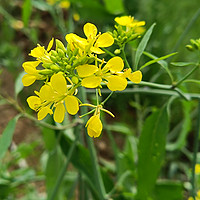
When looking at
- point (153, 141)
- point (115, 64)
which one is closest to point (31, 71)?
point (115, 64)

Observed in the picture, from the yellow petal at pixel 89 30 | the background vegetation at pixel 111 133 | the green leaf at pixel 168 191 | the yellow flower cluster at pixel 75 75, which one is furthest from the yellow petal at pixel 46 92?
the green leaf at pixel 168 191

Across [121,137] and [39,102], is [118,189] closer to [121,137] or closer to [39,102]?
[39,102]

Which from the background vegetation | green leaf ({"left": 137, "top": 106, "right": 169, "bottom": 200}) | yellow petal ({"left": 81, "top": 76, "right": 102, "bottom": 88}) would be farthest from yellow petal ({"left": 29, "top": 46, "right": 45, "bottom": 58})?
green leaf ({"left": 137, "top": 106, "right": 169, "bottom": 200})

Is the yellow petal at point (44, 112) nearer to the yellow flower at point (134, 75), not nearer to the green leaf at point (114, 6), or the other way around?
the yellow flower at point (134, 75)

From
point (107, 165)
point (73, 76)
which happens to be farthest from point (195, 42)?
point (107, 165)

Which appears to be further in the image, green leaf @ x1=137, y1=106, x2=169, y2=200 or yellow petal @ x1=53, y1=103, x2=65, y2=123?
green leaf @ x1=137, y1=106, x2=169, y2=200

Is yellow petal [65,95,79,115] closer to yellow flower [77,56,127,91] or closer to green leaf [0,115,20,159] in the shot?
yellow flower [77,56,127,91]
